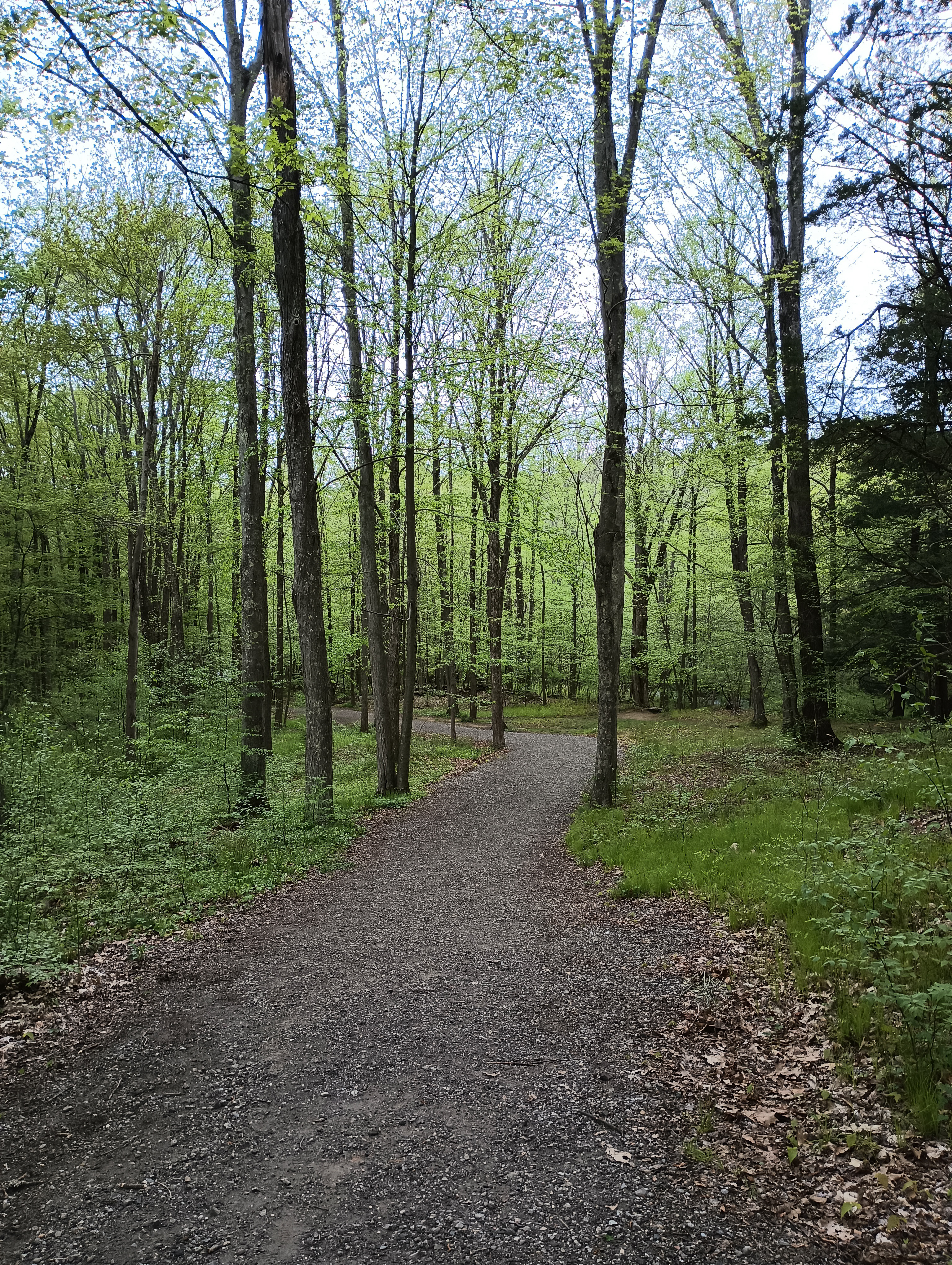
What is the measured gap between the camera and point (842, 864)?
5613 mm

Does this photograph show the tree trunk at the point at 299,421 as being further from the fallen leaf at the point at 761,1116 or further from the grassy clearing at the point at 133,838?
the fallen leaf at the point at 761,1116

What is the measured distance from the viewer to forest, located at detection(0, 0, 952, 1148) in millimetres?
6031

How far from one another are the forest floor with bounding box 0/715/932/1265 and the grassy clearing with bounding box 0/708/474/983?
58 centimetres

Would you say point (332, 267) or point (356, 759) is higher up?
point (332, 267)

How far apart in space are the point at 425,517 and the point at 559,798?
1244cm

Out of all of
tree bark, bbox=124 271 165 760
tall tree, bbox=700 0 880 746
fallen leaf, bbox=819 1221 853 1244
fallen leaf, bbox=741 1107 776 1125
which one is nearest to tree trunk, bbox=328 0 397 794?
tree bark, bbox=124 271 165 760

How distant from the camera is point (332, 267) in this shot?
11.5m

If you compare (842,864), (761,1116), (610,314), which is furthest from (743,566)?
(761,1116)

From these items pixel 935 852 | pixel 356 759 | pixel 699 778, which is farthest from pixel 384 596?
pixel 935 852

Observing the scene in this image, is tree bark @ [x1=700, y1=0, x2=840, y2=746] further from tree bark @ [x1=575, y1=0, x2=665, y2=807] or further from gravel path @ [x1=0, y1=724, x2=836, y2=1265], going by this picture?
gravel path @ [x1=0, y1=724, x2=836, y2=1265]

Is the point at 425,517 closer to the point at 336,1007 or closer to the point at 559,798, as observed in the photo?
the point at 559,798

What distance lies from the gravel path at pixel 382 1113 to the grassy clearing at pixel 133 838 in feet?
2.99

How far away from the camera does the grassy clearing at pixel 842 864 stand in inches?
139

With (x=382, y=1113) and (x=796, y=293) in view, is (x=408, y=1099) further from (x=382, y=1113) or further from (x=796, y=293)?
(x=796, y=293)
